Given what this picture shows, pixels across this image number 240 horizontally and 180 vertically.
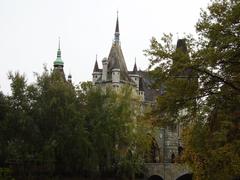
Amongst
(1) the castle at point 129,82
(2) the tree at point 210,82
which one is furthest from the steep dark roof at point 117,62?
(2) the tree at point 210,82

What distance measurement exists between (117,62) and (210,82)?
54.3 m

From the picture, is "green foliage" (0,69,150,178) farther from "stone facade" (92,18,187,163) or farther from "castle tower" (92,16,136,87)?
"stone facade" (92,18,187,163)

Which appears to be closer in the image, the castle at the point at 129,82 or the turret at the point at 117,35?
the castle at the point at 129,82

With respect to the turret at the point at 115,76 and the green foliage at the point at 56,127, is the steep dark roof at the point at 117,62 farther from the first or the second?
the green foliage at the point at 56,127

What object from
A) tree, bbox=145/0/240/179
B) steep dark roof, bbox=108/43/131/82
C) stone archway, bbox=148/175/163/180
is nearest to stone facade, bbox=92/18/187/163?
steep dark roof, bbox=108/43/131/82

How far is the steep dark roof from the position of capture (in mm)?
70312

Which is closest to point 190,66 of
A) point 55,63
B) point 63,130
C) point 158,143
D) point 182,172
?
point 63,130

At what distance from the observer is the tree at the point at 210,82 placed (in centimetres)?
1550

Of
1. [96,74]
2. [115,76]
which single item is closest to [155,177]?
[115,76]

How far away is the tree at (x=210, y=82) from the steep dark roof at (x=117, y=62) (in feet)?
173

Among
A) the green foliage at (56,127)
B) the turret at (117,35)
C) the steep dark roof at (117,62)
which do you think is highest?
the turret at (117,35)

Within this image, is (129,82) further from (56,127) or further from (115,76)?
(56,127)

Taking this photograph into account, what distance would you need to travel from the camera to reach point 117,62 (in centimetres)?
7019

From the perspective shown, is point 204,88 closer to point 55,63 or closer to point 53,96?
point 53,96
